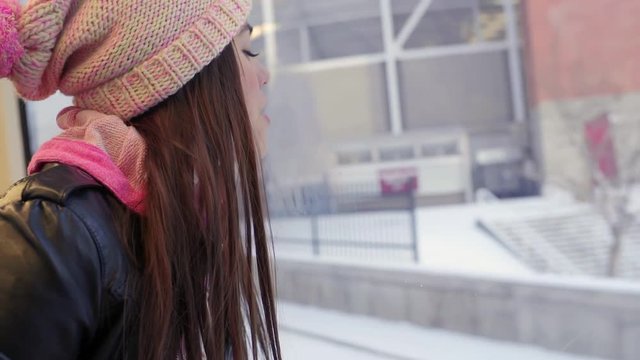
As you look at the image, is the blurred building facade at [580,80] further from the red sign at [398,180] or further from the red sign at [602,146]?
the red sign at [398,180]

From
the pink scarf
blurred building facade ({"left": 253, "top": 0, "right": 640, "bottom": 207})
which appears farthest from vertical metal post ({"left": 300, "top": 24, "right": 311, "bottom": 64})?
the pink scarf

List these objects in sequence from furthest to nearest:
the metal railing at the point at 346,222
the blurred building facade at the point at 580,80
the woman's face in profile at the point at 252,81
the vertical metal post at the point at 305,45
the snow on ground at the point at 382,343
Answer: the vertical metal post at the point at 305,45 < the metal railing at the point at 346,222 < the blurred building facade at the point at 580,80 < the snow on ground at the point at 382,343 < the woman's face in profile at the point at 252,81

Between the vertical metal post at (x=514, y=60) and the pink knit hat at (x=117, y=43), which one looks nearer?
the pink knit hat at (x=117, y=43)

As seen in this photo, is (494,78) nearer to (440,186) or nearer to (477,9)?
(477,9)

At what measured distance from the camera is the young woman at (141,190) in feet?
1.35

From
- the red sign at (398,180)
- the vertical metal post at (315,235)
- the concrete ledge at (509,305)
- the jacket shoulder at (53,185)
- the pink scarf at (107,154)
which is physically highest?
the pink scarf at (107,154)

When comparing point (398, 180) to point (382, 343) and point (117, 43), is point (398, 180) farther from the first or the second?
point (117, 43)

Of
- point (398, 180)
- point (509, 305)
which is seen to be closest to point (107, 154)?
point (509, 305)

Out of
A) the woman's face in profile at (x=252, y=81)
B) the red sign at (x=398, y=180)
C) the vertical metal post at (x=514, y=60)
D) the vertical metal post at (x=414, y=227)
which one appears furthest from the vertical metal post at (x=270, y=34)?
the woman's face in profile at (x=252, y=81)

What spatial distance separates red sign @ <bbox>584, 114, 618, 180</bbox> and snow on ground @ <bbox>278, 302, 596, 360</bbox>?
569 mm

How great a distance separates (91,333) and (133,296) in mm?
38

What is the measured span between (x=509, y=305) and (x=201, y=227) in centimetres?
132

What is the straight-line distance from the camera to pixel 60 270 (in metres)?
0.40

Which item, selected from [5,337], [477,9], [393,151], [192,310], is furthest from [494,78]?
[5,337]
